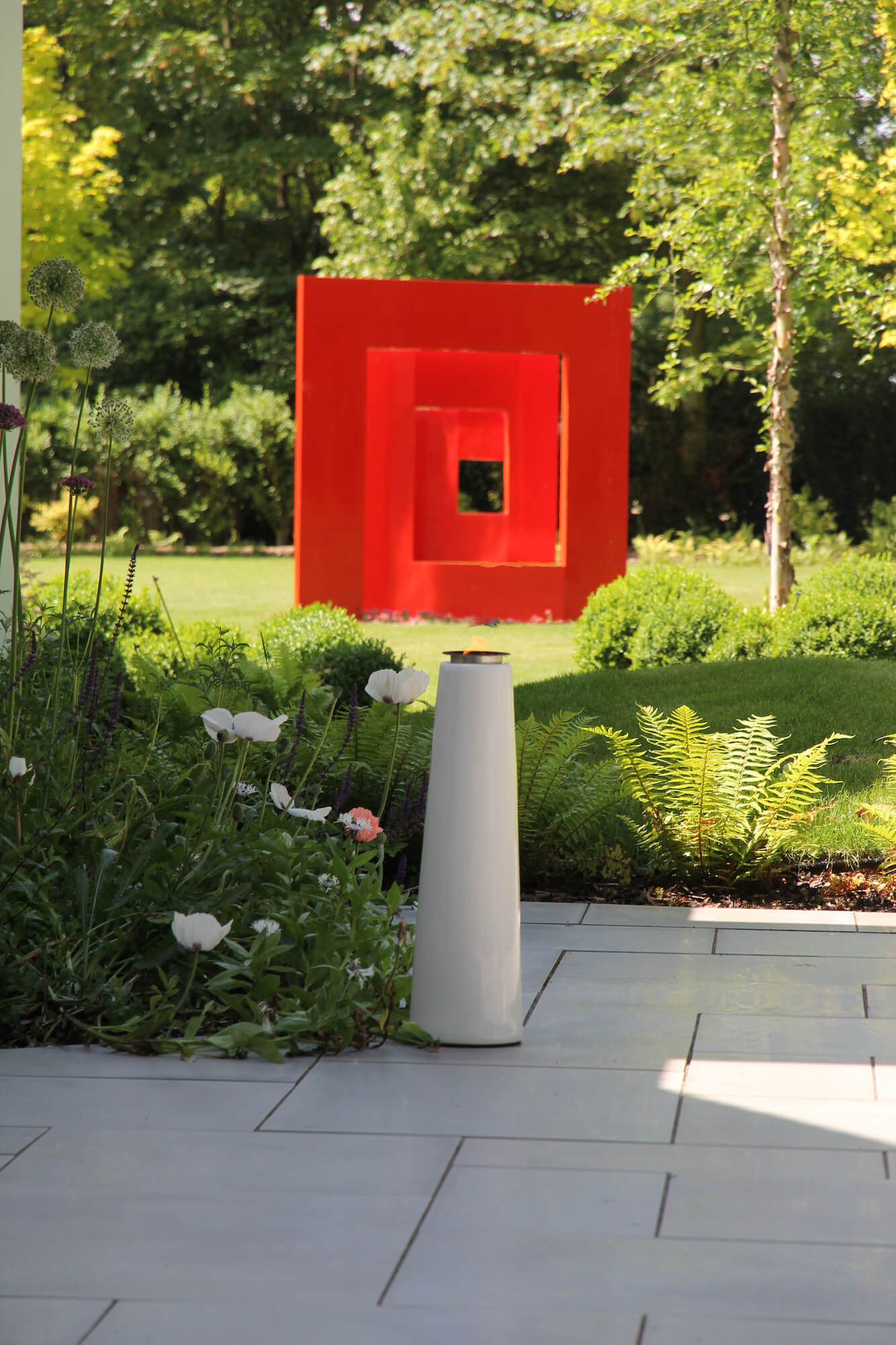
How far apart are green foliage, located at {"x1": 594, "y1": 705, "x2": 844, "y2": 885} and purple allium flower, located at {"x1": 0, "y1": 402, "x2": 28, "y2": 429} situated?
239cm

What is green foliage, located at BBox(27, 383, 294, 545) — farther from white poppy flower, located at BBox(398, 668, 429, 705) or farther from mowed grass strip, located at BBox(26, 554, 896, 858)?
white poppy flower, located at BBox(398, 668, 429, 705)

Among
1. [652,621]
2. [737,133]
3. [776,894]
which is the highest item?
[737,133]

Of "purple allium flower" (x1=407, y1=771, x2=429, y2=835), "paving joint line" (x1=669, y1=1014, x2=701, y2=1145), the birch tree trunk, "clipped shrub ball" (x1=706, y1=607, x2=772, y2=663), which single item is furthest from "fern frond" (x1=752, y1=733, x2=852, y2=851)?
"clipped shrub ball" (x1=706, y1=607, x2=772, y2=663)

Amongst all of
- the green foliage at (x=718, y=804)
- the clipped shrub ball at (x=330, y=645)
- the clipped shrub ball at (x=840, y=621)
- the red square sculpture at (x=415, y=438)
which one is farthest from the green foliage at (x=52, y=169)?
the green foliage at (x=718, y=804)

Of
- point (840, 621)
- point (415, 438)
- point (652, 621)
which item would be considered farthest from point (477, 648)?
point (415, 438)

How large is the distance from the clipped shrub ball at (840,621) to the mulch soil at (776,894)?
3.77 m

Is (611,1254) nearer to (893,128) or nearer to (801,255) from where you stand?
(801,255)

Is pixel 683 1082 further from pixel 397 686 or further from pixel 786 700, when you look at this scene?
pixel 786 700

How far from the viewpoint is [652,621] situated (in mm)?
9625

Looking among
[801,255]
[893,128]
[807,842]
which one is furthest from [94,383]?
[807,842]

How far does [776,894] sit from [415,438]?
31.8 ft

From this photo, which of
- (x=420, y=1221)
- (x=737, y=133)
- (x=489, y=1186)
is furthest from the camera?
(x=737, y=133)

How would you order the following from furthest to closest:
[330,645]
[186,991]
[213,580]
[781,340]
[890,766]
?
[213,580], [781,340], [330,645], [890,766], [186,991]

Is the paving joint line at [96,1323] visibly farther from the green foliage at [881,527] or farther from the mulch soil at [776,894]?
the green foliage at [881,527]
